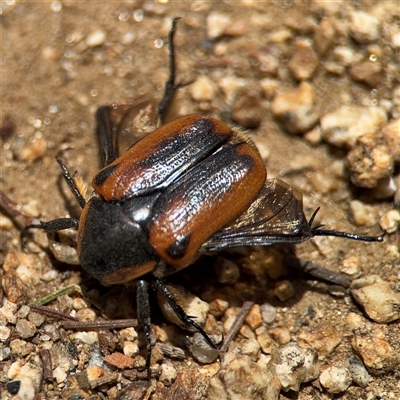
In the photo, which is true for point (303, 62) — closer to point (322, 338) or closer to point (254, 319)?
point (254, 319)

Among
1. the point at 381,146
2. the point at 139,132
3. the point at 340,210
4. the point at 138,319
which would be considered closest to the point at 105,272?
the point at 138,319

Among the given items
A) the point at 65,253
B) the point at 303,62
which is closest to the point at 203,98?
the point at 303,62

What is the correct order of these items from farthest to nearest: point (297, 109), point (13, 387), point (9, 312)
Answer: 1. point (297, 109)
2. point (9, 312)
3. point (13, 387)

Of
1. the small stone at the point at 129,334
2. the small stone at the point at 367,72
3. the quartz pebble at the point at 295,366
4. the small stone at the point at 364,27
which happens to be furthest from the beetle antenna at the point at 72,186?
the small stone at the point at 364,27

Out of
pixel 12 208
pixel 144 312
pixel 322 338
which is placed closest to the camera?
pixel 144 312

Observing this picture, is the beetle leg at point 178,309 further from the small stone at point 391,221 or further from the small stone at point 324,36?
the small stone at point 324,36

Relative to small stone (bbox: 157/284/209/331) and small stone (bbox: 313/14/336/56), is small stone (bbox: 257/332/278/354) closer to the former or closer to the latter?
small stone (bbox: 157/284/209/331)
